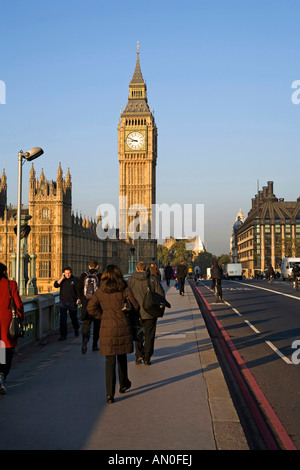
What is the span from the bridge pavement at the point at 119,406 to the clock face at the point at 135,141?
445ft

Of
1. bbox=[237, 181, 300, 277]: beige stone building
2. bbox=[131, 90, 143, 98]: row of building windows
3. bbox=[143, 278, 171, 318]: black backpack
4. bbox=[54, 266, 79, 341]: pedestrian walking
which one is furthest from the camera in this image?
bbox=[131, 90, 143, 98]: row of building windows

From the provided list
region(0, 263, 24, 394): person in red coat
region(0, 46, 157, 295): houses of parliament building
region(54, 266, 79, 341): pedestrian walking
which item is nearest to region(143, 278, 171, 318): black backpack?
region(0, 263, 24, 394): person in red coat

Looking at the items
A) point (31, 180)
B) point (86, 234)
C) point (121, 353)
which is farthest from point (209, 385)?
point (86, 234)

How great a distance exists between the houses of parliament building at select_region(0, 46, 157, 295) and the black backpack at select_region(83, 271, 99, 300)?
4071 centimetres

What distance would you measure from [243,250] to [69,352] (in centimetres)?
16870

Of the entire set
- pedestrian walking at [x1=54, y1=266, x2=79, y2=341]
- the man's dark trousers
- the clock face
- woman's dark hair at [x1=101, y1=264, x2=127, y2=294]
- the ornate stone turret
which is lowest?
the man's dark trousers

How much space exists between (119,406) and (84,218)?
102535mm

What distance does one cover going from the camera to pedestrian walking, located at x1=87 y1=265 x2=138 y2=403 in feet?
25.3

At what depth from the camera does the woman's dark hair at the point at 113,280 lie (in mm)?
7945

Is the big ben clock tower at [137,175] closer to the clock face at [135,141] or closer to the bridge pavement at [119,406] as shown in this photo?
the clock face at [135,141]

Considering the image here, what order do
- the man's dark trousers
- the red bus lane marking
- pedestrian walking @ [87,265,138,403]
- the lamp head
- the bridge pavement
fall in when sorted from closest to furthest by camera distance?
the bridge pavement < the red bus lane marking < pedestrian walking @ [87,265,138,403] < the man's dark trousers < the lamp head

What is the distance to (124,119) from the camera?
148000 mm

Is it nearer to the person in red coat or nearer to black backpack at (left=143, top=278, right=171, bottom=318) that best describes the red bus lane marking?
black backpack at (left=143, top=278, right=171, bottom=318)

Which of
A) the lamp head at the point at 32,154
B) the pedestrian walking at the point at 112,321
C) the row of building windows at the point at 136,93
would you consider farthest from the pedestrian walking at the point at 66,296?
the row of building windows at the point at 136,93
